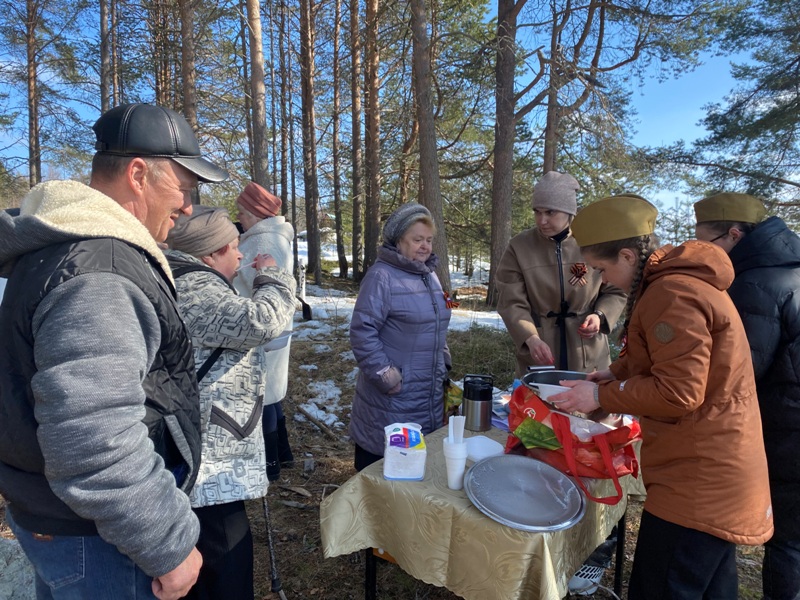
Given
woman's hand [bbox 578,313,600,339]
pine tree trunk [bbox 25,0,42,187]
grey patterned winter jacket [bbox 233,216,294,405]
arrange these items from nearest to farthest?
woman's hand [bbox 578,313,600,339], grey patterned winter jacket [bbox 233,216,294,405], pine tree trunk [bbox 25,0,42,187]

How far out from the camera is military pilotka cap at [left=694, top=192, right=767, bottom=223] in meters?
2.21

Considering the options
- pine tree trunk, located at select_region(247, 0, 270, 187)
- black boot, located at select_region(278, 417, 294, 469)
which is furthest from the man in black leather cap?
pine tree trunk, located at select_region(247, 0, 270, 187)

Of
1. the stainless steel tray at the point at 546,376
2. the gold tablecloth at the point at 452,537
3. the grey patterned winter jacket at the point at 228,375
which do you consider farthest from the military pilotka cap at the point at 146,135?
the stainless steel tray at the point at 546,376

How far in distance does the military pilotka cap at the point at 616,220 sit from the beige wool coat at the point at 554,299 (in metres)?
1.15

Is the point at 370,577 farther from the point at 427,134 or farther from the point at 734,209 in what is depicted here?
the point at 427,134

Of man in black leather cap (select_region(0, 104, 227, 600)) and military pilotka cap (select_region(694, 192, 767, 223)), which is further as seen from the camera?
military pilotka cap (select_region(694, 192, 767, 223))

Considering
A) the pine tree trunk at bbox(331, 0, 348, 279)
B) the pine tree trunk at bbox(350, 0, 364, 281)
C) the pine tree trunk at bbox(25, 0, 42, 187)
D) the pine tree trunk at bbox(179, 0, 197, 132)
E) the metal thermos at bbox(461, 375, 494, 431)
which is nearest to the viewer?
the metal thermos at bbox(461, 375, 494, 431)

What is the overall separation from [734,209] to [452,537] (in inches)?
76.6

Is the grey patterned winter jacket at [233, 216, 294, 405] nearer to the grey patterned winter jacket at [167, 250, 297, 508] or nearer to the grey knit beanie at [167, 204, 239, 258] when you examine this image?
the grey knit beanie at [167, 204, 239, 258]

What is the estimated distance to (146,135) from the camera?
1.23m

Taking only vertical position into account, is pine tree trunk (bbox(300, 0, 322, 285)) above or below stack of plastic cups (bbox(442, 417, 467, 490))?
above

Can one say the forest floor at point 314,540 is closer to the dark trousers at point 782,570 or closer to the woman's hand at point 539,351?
the dark trousers at point 782,570

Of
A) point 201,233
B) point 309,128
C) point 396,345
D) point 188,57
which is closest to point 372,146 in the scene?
point 309,128

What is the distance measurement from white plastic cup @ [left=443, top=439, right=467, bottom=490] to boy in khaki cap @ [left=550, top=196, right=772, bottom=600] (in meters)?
0.53
